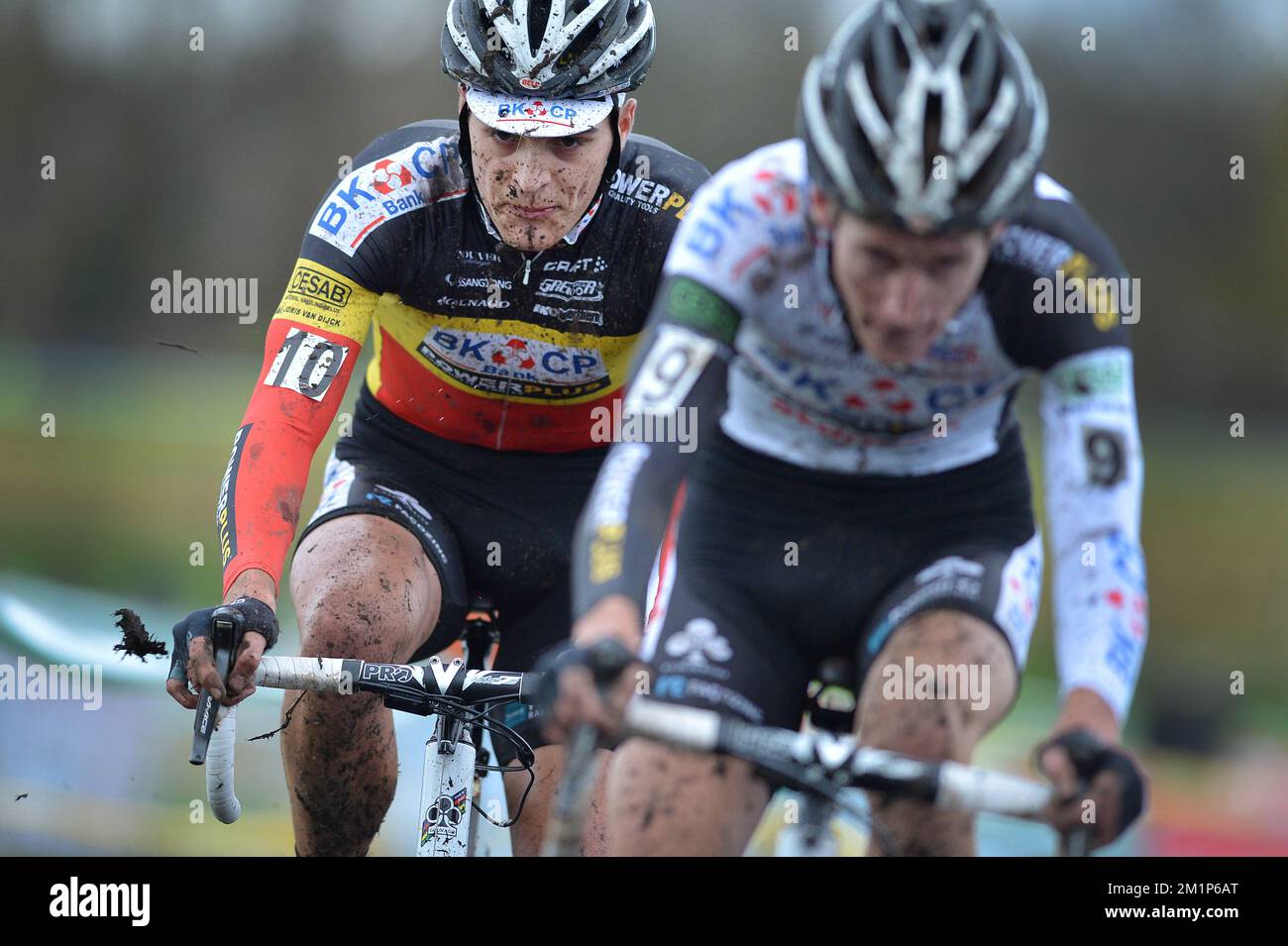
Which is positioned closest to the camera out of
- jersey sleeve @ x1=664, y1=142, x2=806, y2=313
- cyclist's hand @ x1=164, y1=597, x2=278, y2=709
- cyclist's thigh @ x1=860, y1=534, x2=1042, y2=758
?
cyclist's thigh @ x1=860, y1=534, x2=1042, y2=758

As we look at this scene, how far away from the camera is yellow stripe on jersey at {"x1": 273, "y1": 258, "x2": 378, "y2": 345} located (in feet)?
14.8

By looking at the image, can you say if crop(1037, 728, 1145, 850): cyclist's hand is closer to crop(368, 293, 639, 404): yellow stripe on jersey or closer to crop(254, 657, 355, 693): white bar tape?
crop(254, 657, 355, 693): white bar tape

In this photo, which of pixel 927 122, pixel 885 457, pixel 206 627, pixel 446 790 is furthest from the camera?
pixel 446 790

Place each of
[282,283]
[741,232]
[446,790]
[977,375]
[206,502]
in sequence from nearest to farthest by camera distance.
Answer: [741,232]
[977,375]
[446,790]
[206,502]
[282,283]

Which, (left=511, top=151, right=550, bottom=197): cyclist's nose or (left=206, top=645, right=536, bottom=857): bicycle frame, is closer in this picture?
(left=206, top=645, right=536, bottom=857): bicycle frame

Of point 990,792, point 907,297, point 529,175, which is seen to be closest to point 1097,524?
point 907,297

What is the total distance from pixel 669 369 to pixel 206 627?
1308mm

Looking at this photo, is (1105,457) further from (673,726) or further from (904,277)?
(673,726)

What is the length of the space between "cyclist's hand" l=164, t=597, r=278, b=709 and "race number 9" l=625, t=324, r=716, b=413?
115 cm

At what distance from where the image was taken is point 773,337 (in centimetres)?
354

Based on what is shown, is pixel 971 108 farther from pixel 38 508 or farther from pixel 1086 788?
pixel 38 508

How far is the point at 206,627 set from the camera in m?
3.80

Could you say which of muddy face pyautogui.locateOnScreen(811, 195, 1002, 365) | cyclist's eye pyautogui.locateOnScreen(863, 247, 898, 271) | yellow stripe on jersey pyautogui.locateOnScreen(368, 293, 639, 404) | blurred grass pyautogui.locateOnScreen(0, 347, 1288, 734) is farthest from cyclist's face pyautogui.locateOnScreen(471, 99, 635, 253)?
blurred grass pyautogui.locateOnScreen(0, 347, 1288, 734)

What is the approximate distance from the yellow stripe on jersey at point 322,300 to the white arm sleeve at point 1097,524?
2047 mm
